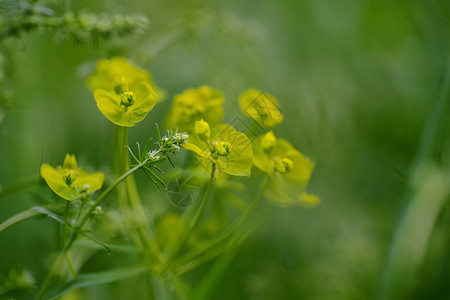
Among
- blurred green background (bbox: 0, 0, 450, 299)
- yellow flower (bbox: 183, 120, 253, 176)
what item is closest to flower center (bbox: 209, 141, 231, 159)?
yellow flower (bbox: 183, 120, 253, 176)

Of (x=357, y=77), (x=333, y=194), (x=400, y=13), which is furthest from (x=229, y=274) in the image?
(x=400, y=13)

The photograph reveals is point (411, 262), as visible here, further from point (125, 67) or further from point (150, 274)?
point (125, 67)

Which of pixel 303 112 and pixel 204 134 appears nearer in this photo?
pixel 204 134

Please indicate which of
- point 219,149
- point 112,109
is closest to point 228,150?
point 219,149

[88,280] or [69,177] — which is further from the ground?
[69,177]

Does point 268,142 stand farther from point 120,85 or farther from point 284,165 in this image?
point 120,85

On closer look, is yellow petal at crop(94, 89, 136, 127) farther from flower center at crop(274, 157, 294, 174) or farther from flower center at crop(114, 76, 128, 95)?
flower center at crop(274, 157, 294, 174)
